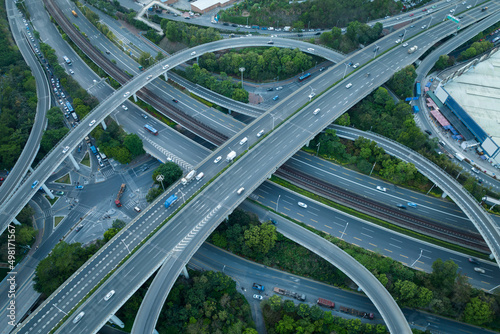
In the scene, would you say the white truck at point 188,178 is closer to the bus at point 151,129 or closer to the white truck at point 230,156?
the white truck at point 230,156

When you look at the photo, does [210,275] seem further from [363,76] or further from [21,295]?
[363,76]

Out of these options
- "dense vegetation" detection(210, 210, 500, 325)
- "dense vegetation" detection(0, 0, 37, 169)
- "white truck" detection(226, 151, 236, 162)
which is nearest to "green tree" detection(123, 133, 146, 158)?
"white truck" detection(226, 151, 236, 162)

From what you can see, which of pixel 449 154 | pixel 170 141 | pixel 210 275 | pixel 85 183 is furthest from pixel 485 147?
pixel 85 183

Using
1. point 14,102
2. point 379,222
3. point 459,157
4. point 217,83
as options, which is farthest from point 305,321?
point 14,102

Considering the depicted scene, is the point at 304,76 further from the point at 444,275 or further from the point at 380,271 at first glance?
the point at 444,275

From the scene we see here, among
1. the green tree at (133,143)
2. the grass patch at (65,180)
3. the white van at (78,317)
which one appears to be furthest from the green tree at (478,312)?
the grass patch at (65,180)

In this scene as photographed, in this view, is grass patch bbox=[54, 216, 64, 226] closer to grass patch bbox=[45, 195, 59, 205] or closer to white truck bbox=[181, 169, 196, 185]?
grass patch bbox=[45, 195, 59, 205]
